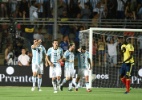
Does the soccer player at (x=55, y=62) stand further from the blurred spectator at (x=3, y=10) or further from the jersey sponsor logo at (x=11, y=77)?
the blurred spectator at (x=3, y=10)

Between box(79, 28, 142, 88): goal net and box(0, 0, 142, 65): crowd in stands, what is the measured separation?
1.99 meters

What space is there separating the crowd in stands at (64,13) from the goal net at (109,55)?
1985 mm

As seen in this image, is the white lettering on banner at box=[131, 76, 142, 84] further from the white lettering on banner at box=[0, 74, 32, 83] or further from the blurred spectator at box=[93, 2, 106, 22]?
the white lettering on banner at box=[0, 74, 32, 83]

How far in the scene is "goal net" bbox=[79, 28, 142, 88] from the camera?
81.9ft

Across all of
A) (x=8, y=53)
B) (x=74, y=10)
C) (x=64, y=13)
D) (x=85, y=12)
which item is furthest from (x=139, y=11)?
(x=8, y=53)

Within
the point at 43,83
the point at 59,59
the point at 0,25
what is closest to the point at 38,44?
the point at 59,59

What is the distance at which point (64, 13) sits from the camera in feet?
90.6

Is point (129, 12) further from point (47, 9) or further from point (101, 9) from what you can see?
point (47, 9)

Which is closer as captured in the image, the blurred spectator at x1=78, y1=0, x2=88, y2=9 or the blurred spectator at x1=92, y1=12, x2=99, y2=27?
the blurred spectator at x1=92, y1=12, x2=99, y2=27

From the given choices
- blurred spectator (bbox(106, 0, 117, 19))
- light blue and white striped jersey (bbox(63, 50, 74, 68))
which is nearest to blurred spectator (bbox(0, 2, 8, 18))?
blurred spectator (bbox(106, 0, 117, 19))

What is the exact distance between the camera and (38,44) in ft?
72.1

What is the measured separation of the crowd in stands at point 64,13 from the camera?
27.0 metres

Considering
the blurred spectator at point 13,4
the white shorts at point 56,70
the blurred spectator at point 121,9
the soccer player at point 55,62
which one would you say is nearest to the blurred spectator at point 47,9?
the blurred spectator at point 13,4

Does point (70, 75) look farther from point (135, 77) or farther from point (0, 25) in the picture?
point (0, 25)
